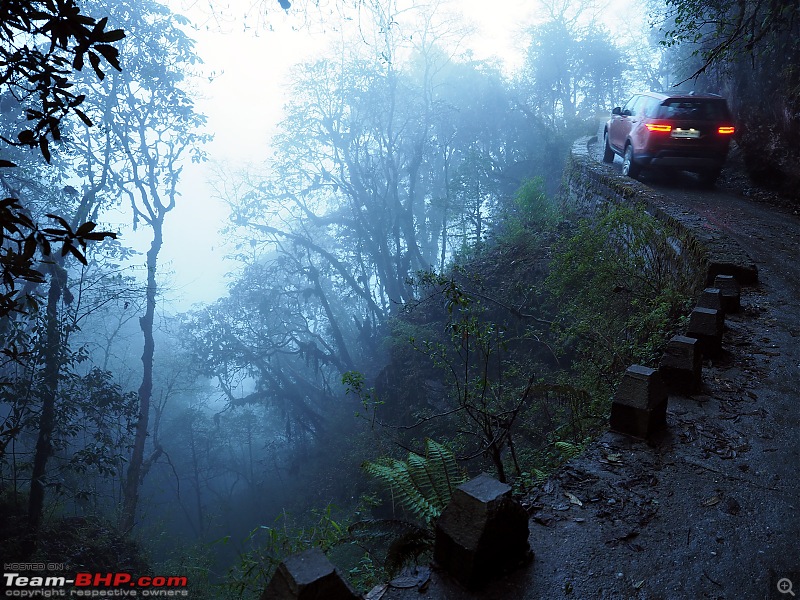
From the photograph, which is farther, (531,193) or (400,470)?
(531,193)

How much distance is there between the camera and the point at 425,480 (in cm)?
391

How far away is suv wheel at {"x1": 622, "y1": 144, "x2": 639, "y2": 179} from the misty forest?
73.0 inches

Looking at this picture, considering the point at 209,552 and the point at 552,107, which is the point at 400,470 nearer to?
the point at 209,552

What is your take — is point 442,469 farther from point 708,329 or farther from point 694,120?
point 694,120

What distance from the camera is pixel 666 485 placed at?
275cm

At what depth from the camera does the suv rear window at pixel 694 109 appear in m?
9.16

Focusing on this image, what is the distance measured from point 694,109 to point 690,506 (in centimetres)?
945

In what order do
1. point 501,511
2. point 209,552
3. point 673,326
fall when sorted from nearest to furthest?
point 501,511
point 673,326
point 209,552

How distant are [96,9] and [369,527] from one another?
16.2 metres

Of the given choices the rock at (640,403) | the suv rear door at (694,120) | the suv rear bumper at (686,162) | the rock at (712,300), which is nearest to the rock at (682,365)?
the rock at (640,403)

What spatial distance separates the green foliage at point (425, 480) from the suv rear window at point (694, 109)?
8838 millimetres

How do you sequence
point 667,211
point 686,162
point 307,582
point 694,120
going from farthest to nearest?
point 686,162
point 694,120
point 667,211
point 307,582

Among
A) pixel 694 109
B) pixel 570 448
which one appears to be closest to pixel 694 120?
pixel 694 109

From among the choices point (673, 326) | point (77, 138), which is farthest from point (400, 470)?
point (77, 138)
